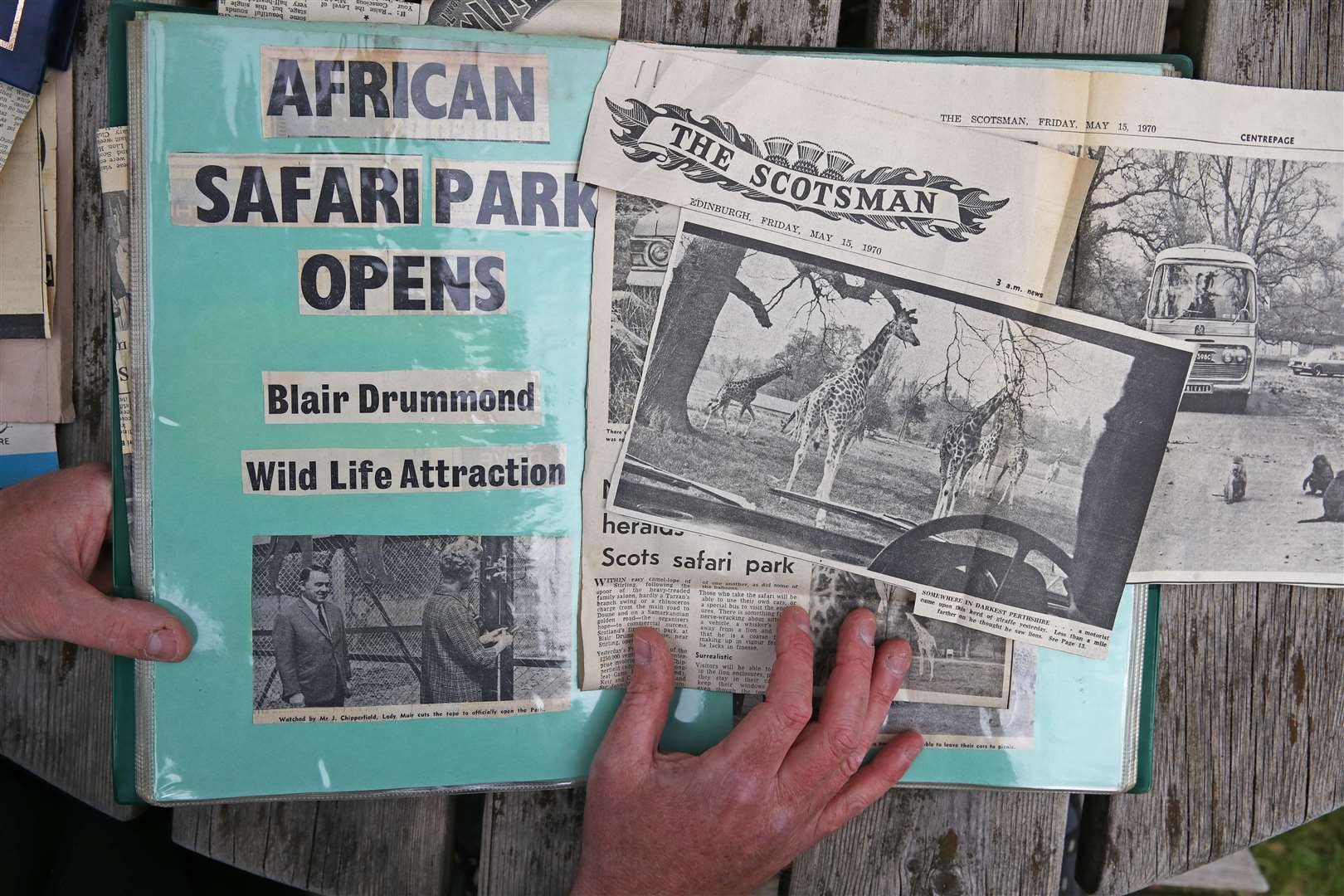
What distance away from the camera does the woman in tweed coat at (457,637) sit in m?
0.52

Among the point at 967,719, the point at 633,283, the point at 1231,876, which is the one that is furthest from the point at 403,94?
the point at 1231,876

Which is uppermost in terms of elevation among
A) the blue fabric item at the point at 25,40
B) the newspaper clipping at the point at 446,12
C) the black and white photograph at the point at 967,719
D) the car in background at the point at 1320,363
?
the newspaper clipping at the point at 446,12

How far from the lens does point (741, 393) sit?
0.52 metres

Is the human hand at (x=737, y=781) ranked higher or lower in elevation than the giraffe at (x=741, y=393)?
lower

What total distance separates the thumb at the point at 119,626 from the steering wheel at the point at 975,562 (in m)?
0.52

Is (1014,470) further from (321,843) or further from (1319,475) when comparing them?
(321,843)

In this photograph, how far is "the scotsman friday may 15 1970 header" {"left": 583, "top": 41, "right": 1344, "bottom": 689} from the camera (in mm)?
507

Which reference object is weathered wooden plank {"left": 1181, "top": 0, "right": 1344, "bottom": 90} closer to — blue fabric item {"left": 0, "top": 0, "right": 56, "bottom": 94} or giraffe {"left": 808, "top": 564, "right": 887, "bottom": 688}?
giraffe {"left": 808, "top": 564, "right": 887, "bottom": 688}

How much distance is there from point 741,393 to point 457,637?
11.2 inches

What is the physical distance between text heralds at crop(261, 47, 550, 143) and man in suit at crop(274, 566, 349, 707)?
0.33m

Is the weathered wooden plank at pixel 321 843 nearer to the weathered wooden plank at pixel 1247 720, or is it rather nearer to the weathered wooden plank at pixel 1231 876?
the weathered wooden plank at pixel 1247 720

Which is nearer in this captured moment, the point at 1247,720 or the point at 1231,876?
the point at 1247,720

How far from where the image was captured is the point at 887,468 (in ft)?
1.73

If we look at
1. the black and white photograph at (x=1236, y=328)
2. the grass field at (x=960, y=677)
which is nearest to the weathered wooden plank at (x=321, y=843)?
the grass field at (x=960, y=677)
